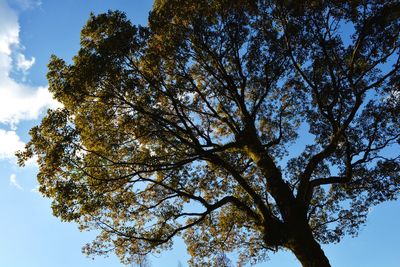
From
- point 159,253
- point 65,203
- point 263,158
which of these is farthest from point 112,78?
point 159,253

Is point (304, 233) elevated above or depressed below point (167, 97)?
below

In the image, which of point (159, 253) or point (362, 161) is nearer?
point (362, 161)

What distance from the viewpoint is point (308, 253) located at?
933 cm

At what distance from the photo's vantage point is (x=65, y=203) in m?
11.4

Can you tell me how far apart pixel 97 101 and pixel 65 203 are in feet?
11.9

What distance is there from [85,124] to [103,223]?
3507mm

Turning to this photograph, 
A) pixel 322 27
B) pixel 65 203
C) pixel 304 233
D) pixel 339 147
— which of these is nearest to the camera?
pixel 304 233

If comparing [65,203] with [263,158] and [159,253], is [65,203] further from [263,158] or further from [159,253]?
[263,158]

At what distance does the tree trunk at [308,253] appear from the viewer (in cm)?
916

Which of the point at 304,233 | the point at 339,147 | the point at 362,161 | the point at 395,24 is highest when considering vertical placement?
the point at 395,24

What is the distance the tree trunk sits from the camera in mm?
9164

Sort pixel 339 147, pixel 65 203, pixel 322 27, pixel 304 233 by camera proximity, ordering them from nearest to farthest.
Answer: pixel 304 233 → pixel 65 203 → pixel 322 27 → pixel 339 147

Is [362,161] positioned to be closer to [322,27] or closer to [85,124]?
[322,27]

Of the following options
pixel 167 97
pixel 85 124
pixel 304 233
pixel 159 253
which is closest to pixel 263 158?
pixel 304 233
